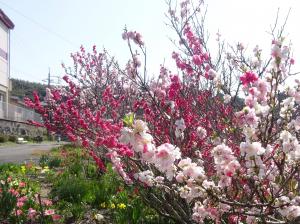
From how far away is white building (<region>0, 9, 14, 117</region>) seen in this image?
94.1ft

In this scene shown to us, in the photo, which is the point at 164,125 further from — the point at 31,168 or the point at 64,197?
the point at 31,168

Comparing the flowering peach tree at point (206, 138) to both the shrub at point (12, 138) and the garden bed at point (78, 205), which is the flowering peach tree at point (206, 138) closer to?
the garden bed at point (78, 205)

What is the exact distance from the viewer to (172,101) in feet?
14.4

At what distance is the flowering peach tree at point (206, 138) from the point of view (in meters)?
2.47

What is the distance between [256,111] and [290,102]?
357 mm

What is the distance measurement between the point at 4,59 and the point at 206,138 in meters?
27.7

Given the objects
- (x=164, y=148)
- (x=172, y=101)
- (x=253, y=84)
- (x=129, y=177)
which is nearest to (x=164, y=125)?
(x=172, y=101)

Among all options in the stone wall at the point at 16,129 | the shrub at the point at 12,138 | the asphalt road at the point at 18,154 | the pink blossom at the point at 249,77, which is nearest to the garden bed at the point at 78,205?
the pink blossom at the point at 249,77

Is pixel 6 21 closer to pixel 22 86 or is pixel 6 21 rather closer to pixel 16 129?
pixel 16 129

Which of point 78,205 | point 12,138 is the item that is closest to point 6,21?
point 12,138

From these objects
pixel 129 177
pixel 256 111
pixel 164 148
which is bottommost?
pixel 129 177

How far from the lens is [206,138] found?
471cm

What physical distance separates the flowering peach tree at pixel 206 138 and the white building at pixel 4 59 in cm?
2499

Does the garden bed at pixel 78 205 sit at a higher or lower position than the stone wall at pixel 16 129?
lower
